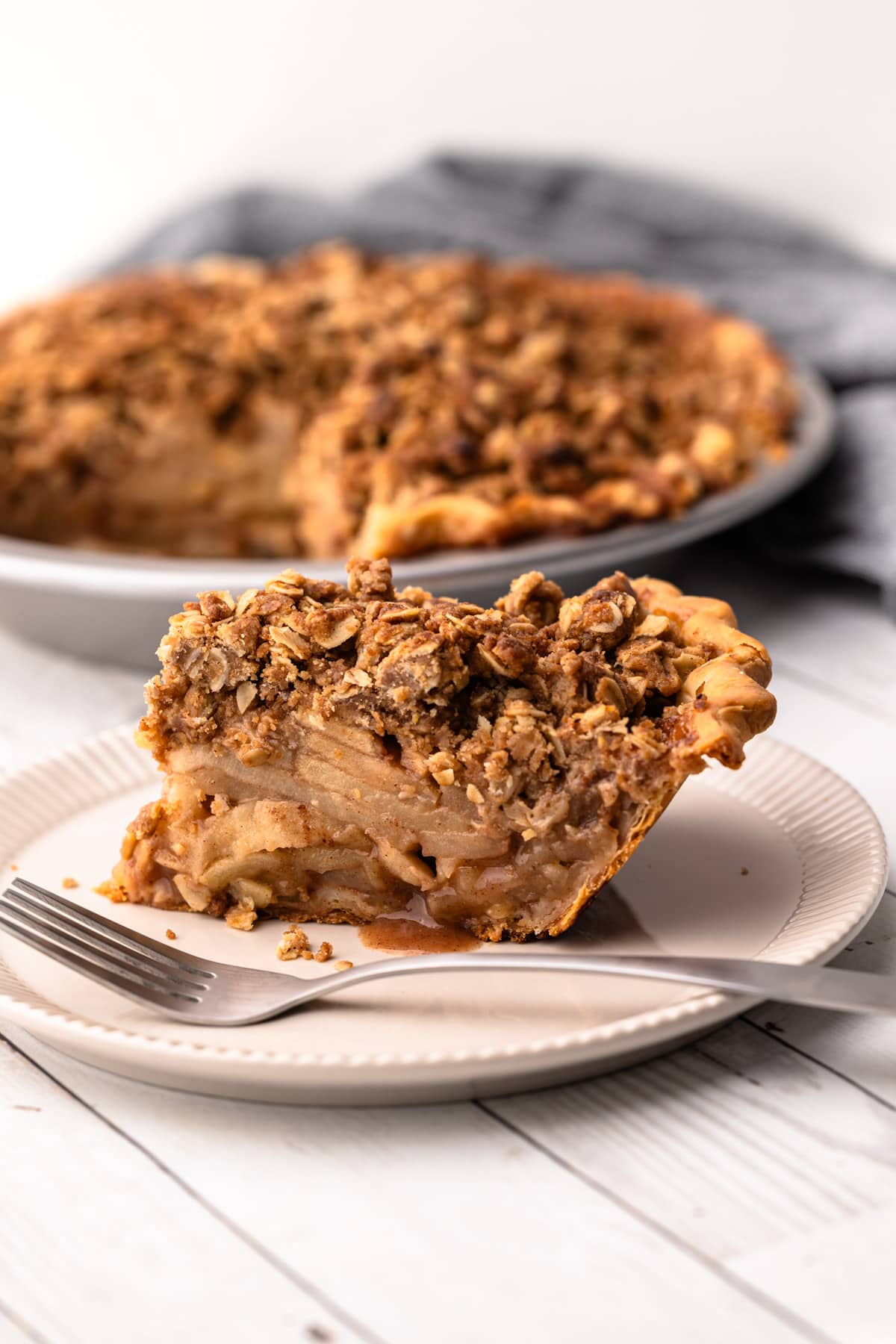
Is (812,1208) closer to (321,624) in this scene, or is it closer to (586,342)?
(321,624)

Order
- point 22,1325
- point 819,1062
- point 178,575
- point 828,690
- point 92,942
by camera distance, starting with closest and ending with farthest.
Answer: point 22,1325 → point 819,1062 → point 92,942 → point 178,575 → point 828,690

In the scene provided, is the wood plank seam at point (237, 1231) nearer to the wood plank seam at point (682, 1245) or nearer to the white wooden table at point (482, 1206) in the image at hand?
the white wooden table at point (482, 1206)

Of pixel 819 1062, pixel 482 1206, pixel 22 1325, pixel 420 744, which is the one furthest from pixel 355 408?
pixel 22 1325

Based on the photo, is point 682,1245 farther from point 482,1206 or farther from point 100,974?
point 100,974

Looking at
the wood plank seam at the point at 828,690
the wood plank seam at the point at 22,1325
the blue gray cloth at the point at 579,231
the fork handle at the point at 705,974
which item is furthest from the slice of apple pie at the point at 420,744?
the blue gray cloth at the point at 579,231

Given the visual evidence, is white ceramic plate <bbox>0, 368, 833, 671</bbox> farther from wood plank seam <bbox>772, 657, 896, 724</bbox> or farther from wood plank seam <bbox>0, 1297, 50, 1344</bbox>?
wood plank seam <bbox>0, 1297, 50, 1344</bbox>

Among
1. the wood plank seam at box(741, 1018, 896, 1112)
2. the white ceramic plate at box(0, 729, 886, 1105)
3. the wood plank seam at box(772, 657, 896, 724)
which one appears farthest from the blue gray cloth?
the wood plank seam at box(741, 1018, 896, 1112)

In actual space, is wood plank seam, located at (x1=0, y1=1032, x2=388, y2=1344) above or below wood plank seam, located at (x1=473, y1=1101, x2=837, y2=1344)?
below
